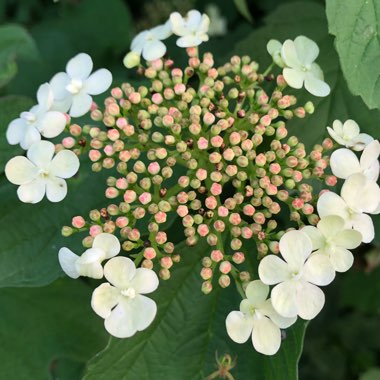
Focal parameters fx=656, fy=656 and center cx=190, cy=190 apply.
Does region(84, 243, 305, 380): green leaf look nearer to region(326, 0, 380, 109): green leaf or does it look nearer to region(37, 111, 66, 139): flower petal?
region(37, 111, 66, 139): flower petal

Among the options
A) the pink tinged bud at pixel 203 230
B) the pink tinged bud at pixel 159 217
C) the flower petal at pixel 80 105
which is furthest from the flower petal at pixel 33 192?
the pink tinged bud at pixel 203 230

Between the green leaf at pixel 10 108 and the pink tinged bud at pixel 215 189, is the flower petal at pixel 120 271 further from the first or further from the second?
the green leaf at pixel 10 108

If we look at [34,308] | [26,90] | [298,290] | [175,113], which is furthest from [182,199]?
[26,90]

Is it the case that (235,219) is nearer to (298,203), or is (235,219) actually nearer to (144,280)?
(298,203)

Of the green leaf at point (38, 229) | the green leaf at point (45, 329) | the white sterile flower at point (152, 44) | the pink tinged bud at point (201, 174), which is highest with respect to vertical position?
the white sterile flower at point (152, 44)

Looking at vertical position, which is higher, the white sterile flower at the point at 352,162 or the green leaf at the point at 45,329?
the white sterile flower at the point at 352,162

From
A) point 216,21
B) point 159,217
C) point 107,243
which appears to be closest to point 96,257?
point 107,243

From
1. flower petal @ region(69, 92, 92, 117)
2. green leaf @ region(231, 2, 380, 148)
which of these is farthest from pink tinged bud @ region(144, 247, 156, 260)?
green leaf @ region(231, 2, 380, 148)
